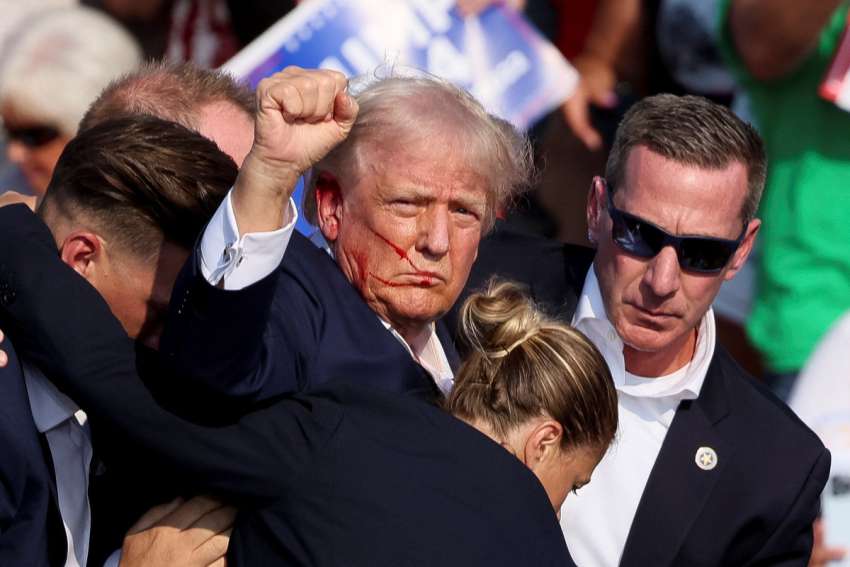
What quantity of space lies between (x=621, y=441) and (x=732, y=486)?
27 centimetres

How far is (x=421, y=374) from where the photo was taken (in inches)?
121

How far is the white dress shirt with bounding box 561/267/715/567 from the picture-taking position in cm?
372

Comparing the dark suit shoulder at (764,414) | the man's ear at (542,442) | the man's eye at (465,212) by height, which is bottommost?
the dark suit shoulder at (764,414)

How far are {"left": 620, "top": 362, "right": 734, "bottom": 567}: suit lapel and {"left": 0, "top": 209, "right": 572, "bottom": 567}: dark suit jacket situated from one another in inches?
40.2

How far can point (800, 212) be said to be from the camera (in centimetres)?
511

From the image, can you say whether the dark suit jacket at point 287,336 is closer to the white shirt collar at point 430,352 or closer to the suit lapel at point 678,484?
the white shirt collar at point 430,352

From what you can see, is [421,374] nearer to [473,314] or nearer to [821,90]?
[473,314]

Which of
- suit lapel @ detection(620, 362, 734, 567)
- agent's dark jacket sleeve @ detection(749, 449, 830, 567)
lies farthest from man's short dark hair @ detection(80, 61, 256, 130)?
agent's dark jacket sleeve @ detection(749, 449, 830, 567)

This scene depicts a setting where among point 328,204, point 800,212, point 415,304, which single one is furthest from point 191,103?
point 800,212

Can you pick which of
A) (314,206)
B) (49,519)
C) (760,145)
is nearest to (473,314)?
(314,206)

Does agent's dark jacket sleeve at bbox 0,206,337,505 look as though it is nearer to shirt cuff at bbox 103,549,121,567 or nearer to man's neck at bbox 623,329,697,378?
shirt cuff at bbox 103,549,121,567

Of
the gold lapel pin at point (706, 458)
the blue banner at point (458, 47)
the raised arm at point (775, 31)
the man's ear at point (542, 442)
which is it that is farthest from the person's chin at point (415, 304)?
the raised arm at point (775, 31)

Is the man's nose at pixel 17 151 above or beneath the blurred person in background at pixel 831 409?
above

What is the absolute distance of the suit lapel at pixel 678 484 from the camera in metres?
3.66
